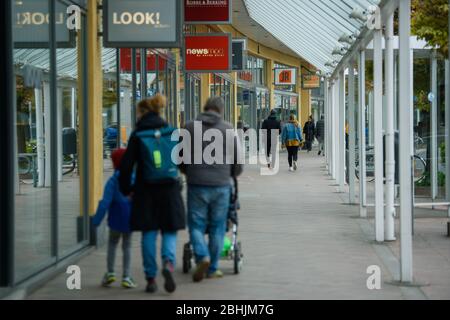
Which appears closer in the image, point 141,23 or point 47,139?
point 47,139

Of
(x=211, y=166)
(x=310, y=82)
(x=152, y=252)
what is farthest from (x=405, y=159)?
(x=310, y=82)

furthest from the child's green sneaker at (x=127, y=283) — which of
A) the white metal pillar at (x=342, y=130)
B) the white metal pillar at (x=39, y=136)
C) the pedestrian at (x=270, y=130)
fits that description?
the pedestrian at (x=270, y=130)

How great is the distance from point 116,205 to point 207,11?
30.4ft

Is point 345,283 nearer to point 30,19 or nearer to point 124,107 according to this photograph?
point 30,19

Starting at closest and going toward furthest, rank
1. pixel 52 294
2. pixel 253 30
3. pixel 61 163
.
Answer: pixel 52 294 → pixel 61 163 → pixel 253 30

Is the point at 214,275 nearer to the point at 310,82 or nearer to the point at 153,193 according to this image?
the point at 153,193

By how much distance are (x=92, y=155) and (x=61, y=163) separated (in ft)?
4.62

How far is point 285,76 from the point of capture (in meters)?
51.8

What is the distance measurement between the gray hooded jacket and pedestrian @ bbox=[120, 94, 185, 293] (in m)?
0.62

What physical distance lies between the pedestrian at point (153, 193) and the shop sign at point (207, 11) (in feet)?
29.9

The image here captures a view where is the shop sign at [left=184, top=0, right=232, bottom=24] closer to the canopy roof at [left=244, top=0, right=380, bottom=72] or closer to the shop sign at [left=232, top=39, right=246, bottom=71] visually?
the canopy roof at [left=244, top=0, right=380, bottom=72]

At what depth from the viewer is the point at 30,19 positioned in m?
9.52

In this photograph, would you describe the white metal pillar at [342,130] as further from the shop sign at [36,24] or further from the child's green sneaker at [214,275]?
the child's green sneaker at [214,275]
